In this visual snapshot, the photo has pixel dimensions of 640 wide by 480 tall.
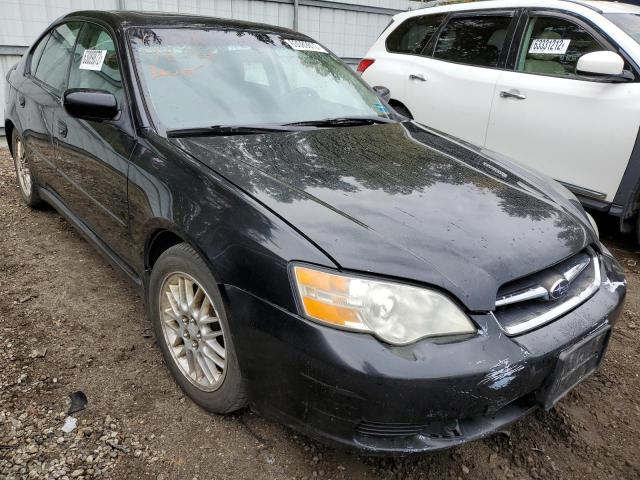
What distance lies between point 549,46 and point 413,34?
1.55m

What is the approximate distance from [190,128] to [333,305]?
121 centimetres

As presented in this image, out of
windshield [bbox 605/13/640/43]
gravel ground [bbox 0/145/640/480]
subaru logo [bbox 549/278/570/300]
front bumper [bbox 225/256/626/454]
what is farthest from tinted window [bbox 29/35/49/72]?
windshield [bbox 605/13/640/43]

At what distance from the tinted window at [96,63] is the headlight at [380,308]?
1533mm

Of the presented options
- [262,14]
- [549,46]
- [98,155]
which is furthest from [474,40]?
[262,14]

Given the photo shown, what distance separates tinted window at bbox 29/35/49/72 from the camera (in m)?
3.62

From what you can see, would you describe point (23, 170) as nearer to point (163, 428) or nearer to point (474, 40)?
point (163, 428)

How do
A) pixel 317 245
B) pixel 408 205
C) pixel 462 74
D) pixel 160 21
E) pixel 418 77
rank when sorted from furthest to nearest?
pixel 418 77
pixel 462 74
pixel 160 21
pixel 408 205
pixel 317 245

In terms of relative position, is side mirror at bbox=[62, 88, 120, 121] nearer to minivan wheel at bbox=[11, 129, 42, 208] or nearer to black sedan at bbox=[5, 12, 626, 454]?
black sedan at bbox=[5, 12, 626, 454]

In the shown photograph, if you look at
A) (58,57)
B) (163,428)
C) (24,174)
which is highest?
(58,57)

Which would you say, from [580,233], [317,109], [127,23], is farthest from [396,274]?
[127,23]

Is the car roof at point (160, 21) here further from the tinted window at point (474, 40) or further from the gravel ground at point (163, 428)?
the tinted window at point (474, 40)

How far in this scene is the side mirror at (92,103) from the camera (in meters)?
2.35

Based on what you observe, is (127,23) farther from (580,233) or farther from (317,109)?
(580,233)

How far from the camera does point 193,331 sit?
2053 mm
